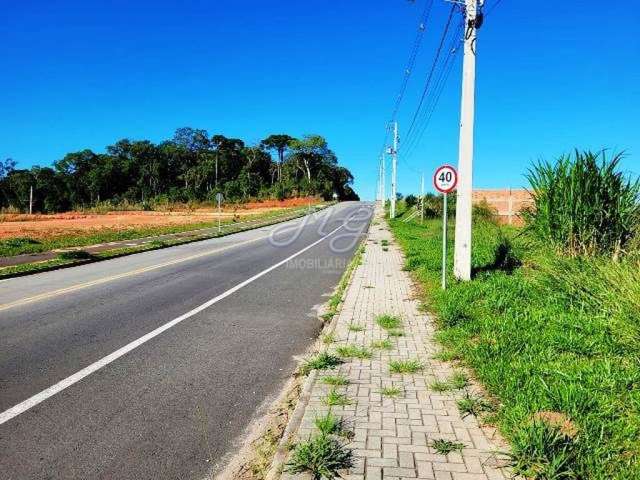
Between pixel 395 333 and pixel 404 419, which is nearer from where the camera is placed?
pixel 404 419

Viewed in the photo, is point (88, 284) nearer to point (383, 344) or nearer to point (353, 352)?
point (353, 352)

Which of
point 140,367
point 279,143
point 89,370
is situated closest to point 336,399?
point 140,367

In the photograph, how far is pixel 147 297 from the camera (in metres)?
9.55

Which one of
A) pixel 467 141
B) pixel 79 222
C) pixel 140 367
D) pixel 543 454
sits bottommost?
pixel 140 367

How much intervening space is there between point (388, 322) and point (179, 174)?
11057 centimetres

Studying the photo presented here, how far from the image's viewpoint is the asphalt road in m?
3.60

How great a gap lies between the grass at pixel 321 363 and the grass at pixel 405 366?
25.7 inches

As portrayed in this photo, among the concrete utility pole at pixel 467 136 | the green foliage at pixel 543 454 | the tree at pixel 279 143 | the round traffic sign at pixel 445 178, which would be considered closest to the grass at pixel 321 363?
the green foliage at pixel 543 454

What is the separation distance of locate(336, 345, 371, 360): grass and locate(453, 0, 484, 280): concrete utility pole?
461 centimetres

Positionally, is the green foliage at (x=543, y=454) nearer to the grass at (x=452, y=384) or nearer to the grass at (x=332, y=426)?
the grass at (x=452, y=384)

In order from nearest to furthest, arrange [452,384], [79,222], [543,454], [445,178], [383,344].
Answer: [543,454], [452,384], [383,344], [445,178], [79,222]

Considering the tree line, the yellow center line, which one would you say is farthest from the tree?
the yellow center line

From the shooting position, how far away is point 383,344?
6070mm

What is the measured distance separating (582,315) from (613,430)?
3255 mm
